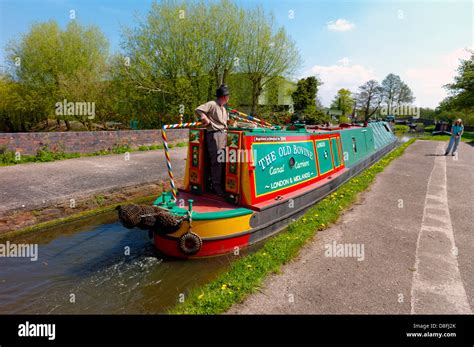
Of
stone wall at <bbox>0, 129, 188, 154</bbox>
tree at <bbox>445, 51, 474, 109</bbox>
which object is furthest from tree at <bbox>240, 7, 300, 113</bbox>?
tree at <bbox>445, 51, 474, 109</bbox>

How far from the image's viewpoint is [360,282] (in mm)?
3555

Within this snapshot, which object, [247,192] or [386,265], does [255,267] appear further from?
[386,265]

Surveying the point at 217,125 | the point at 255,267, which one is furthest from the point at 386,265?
the point at 217,125

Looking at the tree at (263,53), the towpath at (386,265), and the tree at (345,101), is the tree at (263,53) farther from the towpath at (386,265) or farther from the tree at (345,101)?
the tree at (345,101)

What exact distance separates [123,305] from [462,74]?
40456 millimetres

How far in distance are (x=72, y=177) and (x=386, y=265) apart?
836 centimetres

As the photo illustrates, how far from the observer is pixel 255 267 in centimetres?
395

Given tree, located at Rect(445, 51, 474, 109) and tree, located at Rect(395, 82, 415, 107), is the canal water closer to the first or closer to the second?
tree, located at Rect(445, 51, 474, 109)

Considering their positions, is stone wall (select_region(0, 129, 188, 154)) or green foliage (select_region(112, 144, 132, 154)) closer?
stone wall (select_region(0, 129, 188, 154))

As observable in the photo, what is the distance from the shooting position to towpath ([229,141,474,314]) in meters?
3.12

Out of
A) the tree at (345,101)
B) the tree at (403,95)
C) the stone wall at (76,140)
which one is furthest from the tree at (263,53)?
the tree at (403,95)

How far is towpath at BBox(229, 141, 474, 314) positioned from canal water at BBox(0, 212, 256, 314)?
1.56m

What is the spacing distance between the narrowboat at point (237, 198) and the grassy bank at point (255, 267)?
0.52m

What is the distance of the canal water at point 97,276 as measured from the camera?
12.6 feet
